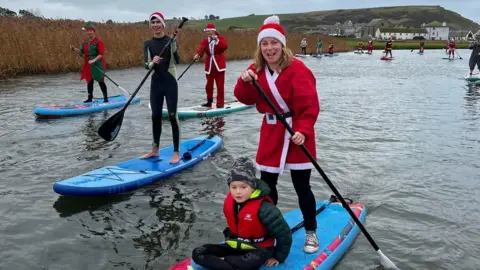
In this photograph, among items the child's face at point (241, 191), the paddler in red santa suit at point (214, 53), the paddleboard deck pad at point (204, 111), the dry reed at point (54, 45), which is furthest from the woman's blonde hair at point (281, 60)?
the dry reed at point (54, 45)

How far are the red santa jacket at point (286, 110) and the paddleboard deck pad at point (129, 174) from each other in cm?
238

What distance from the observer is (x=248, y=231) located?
3.51 meters

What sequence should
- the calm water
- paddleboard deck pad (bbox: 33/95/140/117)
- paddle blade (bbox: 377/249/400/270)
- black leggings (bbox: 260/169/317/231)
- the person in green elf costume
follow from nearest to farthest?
black leggings (bbox: 260/169/317/231) → paddle blade (bbox: 377/249/400/270) → the calm water → paddleboard deck pad (bbox: 33/95/140/117) → the person in green elf costume

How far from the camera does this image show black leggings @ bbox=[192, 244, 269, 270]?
3.37 m

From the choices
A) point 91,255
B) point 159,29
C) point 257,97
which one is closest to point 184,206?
point 91,255

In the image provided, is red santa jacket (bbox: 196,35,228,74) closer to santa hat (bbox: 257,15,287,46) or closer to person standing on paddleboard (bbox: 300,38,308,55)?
santa hat (bbox: 257,15,287,46)

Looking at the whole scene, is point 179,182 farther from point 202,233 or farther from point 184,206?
point 202,233

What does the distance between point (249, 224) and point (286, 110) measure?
1051mm

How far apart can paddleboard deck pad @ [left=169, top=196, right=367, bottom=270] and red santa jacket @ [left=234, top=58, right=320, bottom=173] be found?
2.61 ft

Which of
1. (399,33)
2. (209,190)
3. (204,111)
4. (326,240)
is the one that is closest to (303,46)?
(204,111)

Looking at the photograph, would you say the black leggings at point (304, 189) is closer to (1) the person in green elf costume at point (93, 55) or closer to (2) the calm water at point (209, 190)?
(2) the calm water at point (209, 190)

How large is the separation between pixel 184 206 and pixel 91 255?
143cm

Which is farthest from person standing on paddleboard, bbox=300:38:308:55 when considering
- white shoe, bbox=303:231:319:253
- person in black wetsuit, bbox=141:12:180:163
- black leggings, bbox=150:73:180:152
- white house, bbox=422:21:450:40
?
white house, bbox=422:21:450:40

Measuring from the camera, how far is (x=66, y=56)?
1825 centimetres
